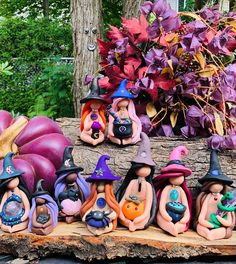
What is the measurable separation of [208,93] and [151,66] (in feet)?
0.64

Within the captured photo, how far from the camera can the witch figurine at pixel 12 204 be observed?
111cm

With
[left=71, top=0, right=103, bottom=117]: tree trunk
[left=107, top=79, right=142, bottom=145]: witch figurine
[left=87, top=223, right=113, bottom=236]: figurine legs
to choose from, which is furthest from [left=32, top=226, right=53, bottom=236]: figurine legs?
[left=71, top=0, right=103, bottom=117]: tree trunk

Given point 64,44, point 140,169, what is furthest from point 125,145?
point 64,44

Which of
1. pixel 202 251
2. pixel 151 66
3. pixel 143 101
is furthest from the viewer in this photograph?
pixel 143 101

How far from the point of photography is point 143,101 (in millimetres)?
1525

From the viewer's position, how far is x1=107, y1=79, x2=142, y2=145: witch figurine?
1.27 meters

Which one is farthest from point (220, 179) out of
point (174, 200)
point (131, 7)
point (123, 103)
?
point (131, 7)

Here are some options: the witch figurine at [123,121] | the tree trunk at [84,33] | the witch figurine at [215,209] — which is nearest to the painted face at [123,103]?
the witch figurine at [123,121]

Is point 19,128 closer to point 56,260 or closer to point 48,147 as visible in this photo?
point 48,147

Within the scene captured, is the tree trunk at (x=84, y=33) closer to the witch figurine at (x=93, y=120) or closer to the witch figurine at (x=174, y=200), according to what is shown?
the witch figurine at (x=93, y=120)

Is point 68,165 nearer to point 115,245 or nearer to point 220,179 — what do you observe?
point 115,245

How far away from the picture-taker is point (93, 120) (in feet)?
4.31

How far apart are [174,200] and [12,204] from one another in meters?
0.39

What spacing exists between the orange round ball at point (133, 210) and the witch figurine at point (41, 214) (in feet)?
0.58
